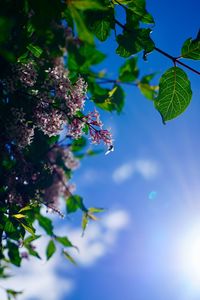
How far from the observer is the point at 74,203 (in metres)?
5.48

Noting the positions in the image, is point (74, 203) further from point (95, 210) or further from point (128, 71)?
point (128, 71)

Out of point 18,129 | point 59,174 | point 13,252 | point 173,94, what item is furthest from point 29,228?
point 59,174

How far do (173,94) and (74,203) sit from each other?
12.1 ft

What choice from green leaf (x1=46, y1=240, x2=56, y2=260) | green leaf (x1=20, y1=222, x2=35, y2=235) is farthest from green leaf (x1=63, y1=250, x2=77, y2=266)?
green leaf (x1=20, y1=222, x2=35, y2=235)

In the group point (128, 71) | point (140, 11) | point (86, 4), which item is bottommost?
point (86, 4)

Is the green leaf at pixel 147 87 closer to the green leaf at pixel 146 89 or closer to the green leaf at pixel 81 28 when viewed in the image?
the green leaf at pixel 146 89

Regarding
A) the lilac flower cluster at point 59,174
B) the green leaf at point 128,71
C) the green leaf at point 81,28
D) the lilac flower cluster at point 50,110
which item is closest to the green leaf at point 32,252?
the lilac flower cluster at point 59,174

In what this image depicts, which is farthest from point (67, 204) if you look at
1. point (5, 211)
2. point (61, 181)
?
point (5, 211)

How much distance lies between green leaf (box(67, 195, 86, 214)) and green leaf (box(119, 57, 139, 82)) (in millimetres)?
2180

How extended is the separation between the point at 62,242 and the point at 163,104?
10.1 feet

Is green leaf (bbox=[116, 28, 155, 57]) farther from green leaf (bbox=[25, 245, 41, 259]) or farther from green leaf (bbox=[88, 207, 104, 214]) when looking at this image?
green leaf (bbox=[25, 245, 41, 259])

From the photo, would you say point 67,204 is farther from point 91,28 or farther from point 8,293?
point 91,28

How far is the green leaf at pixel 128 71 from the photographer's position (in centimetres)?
427

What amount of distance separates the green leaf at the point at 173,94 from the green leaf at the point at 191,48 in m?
0.12
